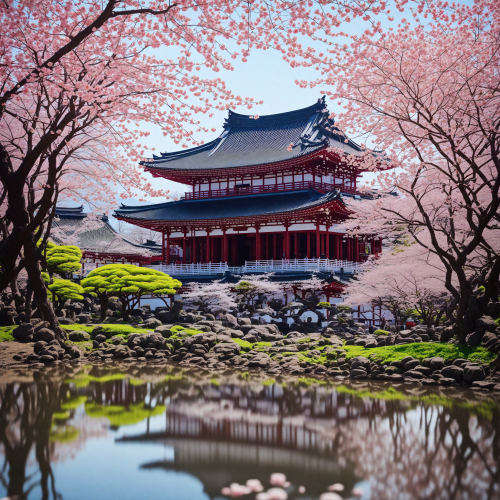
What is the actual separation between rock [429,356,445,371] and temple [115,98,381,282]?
15073 millimetres

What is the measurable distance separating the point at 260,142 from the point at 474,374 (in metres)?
27.7

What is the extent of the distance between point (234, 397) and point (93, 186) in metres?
12.7

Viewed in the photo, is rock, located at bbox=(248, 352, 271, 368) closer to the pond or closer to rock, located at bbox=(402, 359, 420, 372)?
the pond

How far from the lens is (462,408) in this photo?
27.8 ft

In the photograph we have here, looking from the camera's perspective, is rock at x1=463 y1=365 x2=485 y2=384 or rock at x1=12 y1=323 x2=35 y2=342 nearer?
rock at x1=463 y1=365 x2=485 y2=384

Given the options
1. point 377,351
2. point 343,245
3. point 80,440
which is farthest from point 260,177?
point 80,440

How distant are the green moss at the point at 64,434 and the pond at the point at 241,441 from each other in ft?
0.08

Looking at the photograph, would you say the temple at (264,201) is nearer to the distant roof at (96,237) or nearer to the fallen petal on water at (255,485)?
the distant roof at (96,237)

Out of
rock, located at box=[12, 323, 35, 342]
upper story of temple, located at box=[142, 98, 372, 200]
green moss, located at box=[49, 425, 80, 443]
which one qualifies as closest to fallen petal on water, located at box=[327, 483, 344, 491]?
green moss, located at box=[49, 425, 80, 443]

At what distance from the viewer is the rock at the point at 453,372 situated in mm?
11055

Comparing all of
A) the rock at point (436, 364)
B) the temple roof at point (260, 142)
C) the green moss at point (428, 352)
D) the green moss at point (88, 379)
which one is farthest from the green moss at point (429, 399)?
the temple roof at point (260, 142)

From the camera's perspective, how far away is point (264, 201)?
32281 millimetres

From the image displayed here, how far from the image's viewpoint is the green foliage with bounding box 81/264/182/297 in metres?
22.3

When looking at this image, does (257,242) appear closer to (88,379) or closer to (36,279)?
(36,279)
